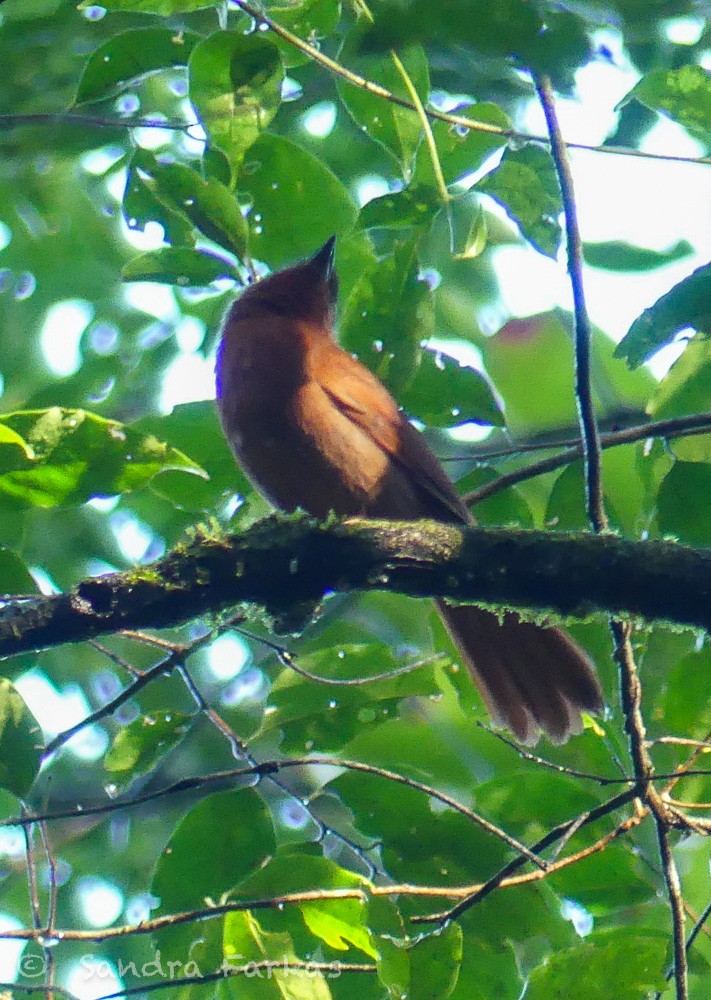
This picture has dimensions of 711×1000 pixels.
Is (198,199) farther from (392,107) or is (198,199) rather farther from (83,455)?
(83,455)

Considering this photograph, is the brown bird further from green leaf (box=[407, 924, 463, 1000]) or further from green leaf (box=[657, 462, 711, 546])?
green leaf (box=[407, 924, 463, 1000])

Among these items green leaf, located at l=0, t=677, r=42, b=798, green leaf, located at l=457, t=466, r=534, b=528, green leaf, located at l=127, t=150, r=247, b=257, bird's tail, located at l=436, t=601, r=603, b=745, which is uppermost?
green leaf, located at l=127, t=150, r=247, b=257

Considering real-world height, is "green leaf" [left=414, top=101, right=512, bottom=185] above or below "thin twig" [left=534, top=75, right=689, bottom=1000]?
above

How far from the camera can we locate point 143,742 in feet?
9.82

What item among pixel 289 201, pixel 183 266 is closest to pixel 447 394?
pixel 289 201

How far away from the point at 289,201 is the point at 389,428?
3.09 feet

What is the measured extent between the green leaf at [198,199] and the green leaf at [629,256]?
9.13 ft

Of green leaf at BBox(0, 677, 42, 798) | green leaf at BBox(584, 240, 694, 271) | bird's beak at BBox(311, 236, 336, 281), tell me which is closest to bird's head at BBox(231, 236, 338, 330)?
bird's beak at BBox(311, 236, 336, 281)

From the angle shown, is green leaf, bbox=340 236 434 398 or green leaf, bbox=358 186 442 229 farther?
green leaf, bbox=340 236 434 398

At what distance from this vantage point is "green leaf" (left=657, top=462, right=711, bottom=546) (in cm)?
293

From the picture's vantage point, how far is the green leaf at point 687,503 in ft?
9.62

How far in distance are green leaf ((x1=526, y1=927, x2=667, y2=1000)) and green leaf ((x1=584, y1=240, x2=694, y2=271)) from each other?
142 inches

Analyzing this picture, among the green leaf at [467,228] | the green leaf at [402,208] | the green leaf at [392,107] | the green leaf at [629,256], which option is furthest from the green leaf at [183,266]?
the green leaf at [629,256]

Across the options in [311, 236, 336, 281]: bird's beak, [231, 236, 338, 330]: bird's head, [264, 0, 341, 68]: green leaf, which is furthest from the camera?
[231, 236, 338, 330]: bird's head
